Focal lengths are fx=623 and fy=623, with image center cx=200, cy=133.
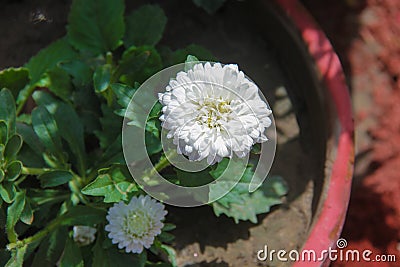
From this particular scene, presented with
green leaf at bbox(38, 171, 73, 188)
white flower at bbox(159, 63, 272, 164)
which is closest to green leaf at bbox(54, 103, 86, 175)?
green leaf at bbox(38, 171, 73, 188)

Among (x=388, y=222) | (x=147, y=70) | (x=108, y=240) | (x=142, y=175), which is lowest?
(x=388, y=222)

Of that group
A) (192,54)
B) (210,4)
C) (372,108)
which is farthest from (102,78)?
(372,108)

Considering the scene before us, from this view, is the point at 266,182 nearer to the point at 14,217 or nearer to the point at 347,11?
the point at 14,217

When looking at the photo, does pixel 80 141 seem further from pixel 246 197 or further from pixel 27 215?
pixel 246 197

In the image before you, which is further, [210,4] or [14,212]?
[210,4]

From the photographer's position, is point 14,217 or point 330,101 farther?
point 330,101

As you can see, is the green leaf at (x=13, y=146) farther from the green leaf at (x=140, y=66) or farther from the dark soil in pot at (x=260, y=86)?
the dark soil in pot at (x=260, y=86)

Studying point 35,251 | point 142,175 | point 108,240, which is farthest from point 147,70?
point 35,251
